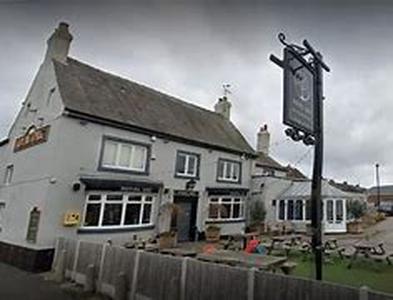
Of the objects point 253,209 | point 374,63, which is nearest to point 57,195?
point 374,63

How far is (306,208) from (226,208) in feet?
21.4

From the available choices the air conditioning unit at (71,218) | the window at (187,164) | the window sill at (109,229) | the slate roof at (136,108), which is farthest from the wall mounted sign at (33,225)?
the window at (187,164)

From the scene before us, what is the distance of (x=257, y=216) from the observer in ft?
76.5

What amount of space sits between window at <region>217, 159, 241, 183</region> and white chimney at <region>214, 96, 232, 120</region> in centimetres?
559

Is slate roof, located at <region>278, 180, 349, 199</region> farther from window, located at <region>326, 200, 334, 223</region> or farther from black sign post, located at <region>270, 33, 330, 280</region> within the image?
black sign post, located at <region>270, 33, 330, 280</region>

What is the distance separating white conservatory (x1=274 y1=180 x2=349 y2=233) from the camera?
23830 mm

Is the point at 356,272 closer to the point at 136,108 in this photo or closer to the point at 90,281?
the point at 90,281

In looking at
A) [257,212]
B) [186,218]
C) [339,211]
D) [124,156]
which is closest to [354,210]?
[339,211]

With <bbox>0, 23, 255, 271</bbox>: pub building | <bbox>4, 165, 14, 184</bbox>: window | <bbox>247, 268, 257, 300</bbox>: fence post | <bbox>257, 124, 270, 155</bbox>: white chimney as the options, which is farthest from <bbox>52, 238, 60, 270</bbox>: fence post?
<bbox>257, 124, 270, 155</bbox>: white chimney

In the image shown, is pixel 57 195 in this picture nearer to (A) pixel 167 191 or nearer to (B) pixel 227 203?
(A) pixel 167 191

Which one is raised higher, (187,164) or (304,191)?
(187,164)

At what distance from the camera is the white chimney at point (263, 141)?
28372 mm

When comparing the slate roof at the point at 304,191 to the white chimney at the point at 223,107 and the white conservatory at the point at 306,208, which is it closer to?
the white conservatory at the point at 306,208

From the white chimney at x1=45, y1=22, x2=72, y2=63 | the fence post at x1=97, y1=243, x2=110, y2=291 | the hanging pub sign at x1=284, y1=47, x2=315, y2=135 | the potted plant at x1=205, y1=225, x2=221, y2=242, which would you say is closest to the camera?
the hanging pub sign at x1=284, y1=47, x2=315, y2=135
